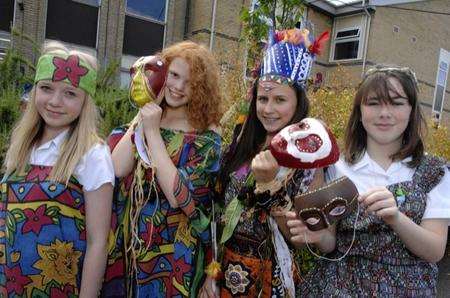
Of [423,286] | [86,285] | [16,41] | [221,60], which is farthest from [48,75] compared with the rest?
[16,41]

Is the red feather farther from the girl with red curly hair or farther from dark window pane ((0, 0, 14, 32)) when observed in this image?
dark window pane ((0, 0, 14, 32))

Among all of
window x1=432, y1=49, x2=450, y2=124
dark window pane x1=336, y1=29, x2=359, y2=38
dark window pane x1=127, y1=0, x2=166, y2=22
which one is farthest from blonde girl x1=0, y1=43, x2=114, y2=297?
window x1=432, y1=49, x2=450, y2=124

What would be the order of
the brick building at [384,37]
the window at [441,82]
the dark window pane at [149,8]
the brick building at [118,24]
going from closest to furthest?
the brick building at [118,24] → the dark window pane at [149,8] → the brick building at [384,37] → the window at [441,82]

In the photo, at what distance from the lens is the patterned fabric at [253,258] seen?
1823 mm

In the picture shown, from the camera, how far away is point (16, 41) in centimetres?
1021

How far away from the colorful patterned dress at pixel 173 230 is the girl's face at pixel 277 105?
30 centimetres

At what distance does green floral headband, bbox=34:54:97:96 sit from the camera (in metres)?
1.78

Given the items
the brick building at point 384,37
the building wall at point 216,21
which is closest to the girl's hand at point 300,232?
the building wall at point 216,21

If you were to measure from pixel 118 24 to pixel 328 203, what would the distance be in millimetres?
11670

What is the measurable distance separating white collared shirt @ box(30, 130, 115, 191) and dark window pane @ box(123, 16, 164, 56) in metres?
11.1

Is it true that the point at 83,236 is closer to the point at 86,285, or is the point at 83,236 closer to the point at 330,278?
the point at 86,285

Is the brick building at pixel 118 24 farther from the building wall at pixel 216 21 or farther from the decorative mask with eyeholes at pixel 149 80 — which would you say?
the decorative mask with eyeholes at pixel 149 80

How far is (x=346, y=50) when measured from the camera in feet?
58.1

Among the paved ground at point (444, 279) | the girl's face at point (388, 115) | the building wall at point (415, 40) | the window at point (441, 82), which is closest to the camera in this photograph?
the girl's face at point (388, 115)
